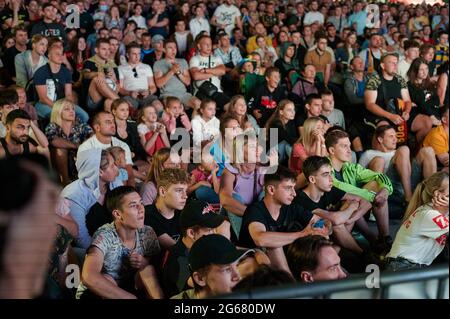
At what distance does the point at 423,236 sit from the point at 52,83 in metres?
3.18

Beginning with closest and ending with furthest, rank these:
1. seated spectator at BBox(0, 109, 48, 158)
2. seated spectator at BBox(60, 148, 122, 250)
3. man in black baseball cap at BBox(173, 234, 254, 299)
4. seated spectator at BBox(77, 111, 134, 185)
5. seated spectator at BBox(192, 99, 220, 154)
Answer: man in black baseball cap at BBox(173, 234, 254, 299), seated spectator at BBox(60, 148, 122, 250), seated spectator at BBox(0, 109, 48, 158), seated spectator at BBox(77, 111, 134, 185), seated spectator at BBox(192, 99, 220, 154)

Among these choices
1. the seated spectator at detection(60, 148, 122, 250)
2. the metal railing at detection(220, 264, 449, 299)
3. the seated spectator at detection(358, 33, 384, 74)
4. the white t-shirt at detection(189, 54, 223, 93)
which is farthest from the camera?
the seated spectator at detection(358, 33, 384, 74)

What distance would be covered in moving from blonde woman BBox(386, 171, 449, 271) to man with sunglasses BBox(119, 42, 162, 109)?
2.99 m

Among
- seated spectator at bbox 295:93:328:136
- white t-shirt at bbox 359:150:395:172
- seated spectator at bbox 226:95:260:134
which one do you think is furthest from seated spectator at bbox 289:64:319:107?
white t-shirt at bbox 359:150:395:172

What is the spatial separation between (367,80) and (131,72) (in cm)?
210

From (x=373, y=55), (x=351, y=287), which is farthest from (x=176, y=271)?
(x=373, y=55)

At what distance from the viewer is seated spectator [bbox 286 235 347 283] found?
2445 mm

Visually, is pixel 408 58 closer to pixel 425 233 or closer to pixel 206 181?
pixel 206 181

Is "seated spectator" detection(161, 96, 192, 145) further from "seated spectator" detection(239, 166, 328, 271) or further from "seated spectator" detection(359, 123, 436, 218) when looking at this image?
"seated spectator" detection(239, 166, 328, 271)

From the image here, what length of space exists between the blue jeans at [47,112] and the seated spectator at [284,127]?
4.53 feet

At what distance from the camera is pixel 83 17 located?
6777 millimetres

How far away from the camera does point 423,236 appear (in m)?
2.97
